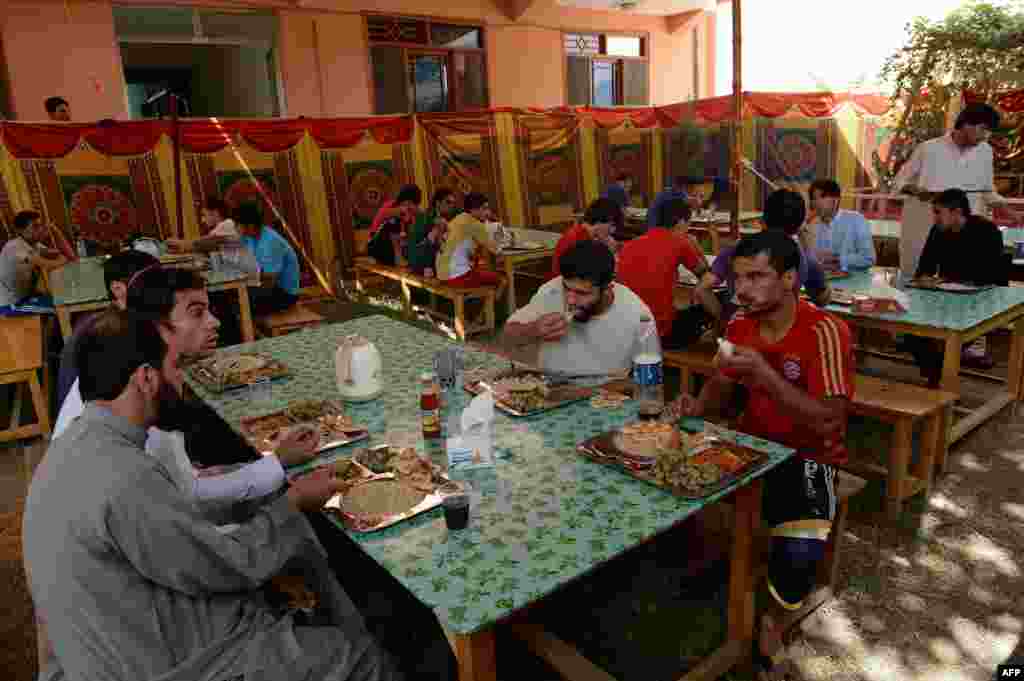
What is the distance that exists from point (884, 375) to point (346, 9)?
888 cm

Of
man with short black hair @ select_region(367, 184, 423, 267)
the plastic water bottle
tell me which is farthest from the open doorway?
the plastic water bottle

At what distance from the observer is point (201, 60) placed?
13000 mm

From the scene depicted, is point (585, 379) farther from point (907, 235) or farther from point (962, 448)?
point (907, 235)

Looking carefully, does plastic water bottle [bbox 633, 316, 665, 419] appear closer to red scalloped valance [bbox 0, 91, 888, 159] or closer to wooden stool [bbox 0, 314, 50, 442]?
wooden stool [bbox 0, 314, 50, 442]

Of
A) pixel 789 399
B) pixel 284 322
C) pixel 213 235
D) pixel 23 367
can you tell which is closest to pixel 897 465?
pixel 789 399

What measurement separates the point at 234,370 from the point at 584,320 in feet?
5.19

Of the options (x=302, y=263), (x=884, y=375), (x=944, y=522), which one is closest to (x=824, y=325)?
(x=944, y=522)

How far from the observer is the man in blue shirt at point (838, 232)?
17.6 feet

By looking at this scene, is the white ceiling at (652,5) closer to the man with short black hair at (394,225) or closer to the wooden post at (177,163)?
the man with short black hair at (394,225)

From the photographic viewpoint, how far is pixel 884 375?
215 inches

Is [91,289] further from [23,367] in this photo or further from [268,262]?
[268,262]

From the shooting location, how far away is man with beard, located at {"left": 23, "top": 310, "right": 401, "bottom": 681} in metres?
1.54

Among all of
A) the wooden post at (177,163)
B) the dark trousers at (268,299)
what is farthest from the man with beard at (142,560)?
the wooden post at (177,163)

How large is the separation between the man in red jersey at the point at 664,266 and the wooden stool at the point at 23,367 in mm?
3972
